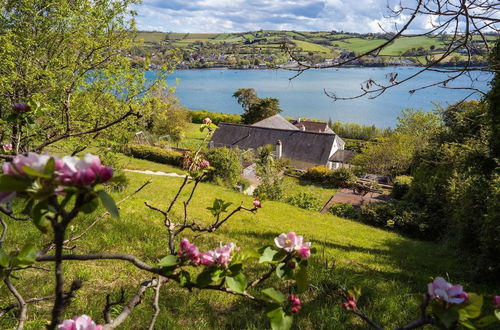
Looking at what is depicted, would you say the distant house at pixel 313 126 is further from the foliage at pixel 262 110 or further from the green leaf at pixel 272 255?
the green leaf at pixel 272 255

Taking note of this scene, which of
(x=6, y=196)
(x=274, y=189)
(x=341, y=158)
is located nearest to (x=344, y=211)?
(x=274, y=189)

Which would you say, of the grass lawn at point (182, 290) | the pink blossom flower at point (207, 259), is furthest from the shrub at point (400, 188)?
the pink blossom flower at point (207, 259)

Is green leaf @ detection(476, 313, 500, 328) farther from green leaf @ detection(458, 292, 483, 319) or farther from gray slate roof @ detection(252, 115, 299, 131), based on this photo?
gray slate roof @ detection(252, 115, 299, 131)

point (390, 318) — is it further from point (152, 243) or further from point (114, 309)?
point (152, 243)

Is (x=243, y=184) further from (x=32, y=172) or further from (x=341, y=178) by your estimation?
(x=32, y=172)

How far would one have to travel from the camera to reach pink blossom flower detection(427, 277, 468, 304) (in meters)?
0.94

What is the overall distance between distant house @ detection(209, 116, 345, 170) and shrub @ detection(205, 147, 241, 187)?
14560mm

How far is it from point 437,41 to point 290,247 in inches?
117

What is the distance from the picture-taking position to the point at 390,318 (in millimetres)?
3105

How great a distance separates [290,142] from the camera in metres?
35.7

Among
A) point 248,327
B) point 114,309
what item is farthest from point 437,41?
point 114,309

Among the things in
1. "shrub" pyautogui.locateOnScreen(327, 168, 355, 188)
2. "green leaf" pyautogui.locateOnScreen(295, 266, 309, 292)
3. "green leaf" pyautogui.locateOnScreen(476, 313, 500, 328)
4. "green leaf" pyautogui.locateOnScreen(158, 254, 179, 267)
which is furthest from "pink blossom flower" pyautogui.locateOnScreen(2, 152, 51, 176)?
"shrub" pyautogui.locateOnScreen(327, 168, 355, 188)

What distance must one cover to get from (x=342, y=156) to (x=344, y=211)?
61.0ft

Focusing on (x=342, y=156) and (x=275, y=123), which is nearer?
(x=342, y=156)
